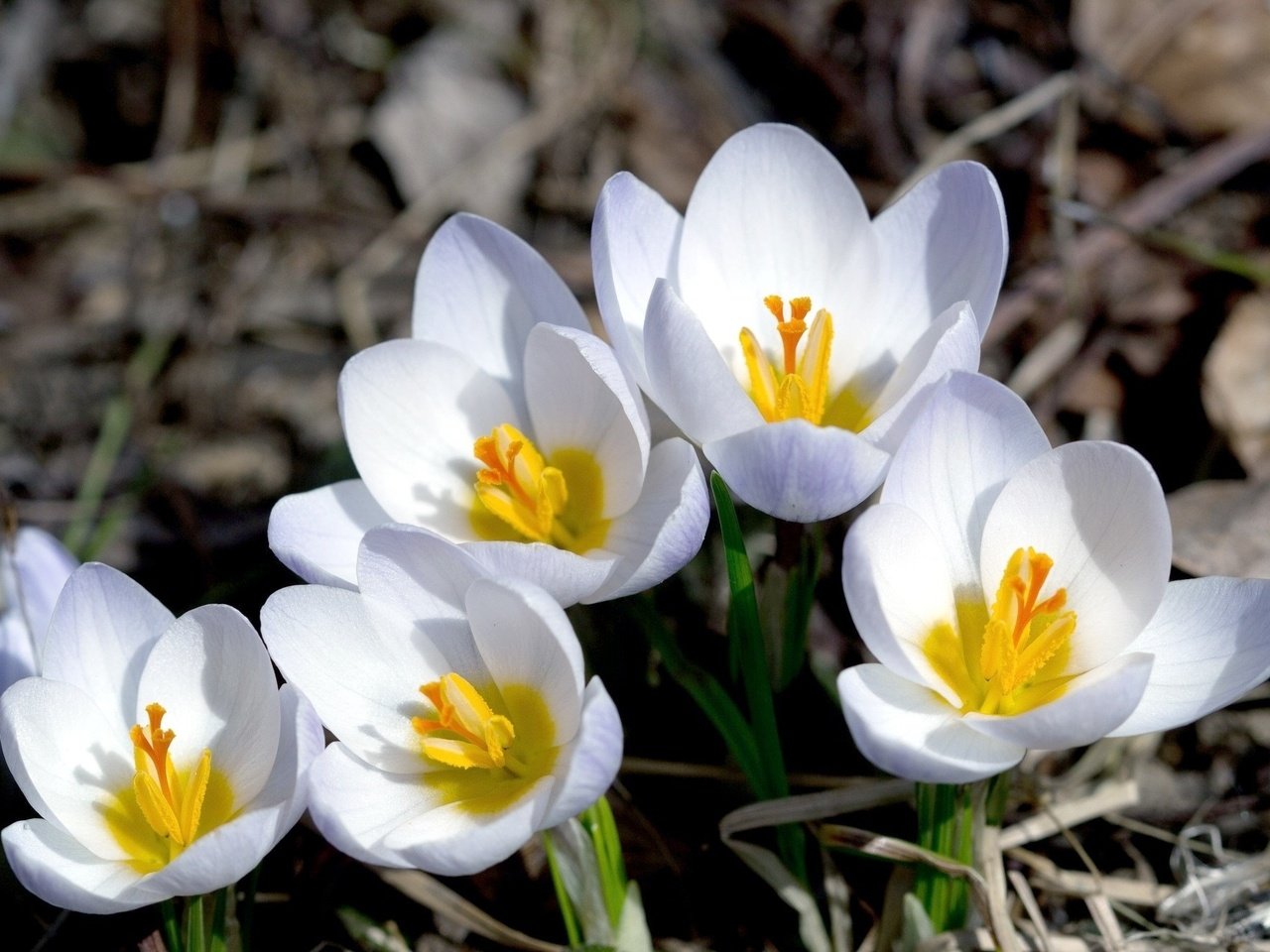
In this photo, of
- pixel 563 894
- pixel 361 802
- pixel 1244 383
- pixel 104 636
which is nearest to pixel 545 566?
pixel 361 802

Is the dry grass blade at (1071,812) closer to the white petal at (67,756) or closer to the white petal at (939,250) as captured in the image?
the white petal at (939,250)

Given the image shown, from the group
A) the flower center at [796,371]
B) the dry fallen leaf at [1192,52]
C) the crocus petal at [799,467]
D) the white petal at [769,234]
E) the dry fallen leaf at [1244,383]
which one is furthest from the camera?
the dry fallen leaf at [1192,52]

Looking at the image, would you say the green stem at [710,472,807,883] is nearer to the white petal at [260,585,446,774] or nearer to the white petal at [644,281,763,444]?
the white petal at [644,281,763,444]

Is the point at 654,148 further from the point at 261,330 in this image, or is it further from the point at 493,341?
the point at 493,341

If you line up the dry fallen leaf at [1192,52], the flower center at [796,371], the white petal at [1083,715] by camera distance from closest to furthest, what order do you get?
the white petal at [1083,715] → the flower center at [796,371] → the dry fallen leaf at [1192,52]

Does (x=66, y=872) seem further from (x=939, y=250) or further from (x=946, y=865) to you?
(x=939, y=250)

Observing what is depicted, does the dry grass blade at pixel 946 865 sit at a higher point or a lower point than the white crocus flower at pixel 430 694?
lower

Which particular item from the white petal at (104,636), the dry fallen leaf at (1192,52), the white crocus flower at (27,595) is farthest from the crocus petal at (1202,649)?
the dry fallen leaf at (1192,52)
